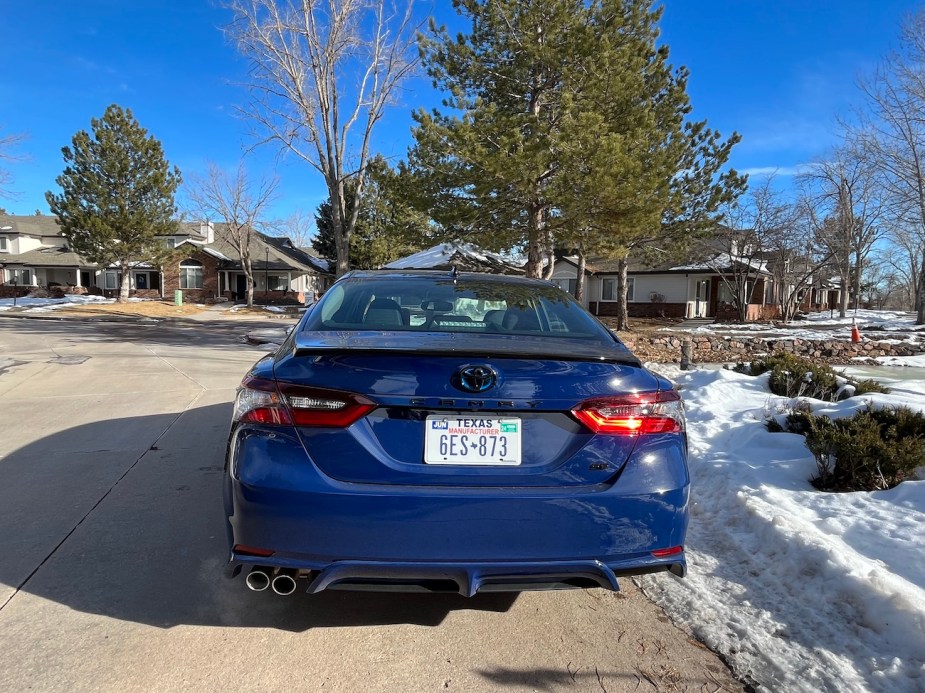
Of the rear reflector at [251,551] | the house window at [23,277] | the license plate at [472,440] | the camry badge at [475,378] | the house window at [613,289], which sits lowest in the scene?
the rear reflector at [251,551]

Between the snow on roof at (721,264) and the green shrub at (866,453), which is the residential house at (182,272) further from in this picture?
the green shrub at (866,453)

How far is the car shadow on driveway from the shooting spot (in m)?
2.71

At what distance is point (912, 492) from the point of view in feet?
11.6

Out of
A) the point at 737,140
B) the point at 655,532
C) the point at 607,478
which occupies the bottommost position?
the point at 655,532

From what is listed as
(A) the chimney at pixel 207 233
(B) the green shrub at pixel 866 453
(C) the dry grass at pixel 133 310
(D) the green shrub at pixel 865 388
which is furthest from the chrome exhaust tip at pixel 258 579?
(A) the chimney at pixel 207 233

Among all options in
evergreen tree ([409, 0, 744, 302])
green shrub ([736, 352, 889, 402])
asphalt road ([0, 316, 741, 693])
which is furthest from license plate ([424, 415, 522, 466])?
evergreen tree ([409, 0, 744, 302])

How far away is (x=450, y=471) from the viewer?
7.10 ft

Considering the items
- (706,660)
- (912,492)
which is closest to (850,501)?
(912,492)

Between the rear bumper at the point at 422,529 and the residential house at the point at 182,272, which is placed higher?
the residential house at the point at 182,272

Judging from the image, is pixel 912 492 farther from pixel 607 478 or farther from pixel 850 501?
pixel 607 478

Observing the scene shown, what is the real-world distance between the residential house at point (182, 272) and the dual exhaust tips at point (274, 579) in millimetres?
43665

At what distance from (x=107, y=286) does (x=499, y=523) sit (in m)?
52.2

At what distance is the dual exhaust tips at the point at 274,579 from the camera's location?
218cm

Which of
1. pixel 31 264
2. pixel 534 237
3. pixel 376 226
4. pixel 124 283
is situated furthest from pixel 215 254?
pixel 534 237
